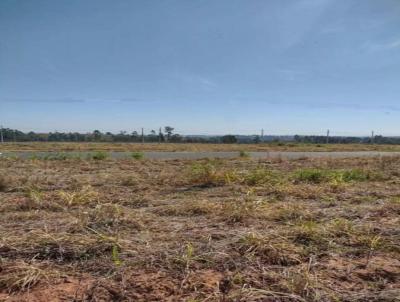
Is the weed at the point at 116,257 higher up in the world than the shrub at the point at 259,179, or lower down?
lower down

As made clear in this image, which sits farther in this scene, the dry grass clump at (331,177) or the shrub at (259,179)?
the dry grass clump at (331,177)

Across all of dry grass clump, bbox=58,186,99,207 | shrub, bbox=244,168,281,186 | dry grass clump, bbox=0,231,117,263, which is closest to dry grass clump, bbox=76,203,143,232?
dry grass clump, bbox=0,231,117,263

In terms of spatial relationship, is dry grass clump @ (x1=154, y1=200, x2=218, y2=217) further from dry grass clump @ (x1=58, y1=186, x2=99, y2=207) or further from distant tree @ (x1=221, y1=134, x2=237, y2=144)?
distant tree @ (x1=221, y1=134, x2=237, y2=144)

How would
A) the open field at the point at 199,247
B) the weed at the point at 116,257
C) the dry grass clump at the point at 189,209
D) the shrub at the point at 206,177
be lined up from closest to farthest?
the open field at the point at 199,247
the weed at the point at 116,257
the dry grass clump at the point at 189,209
the shrub at the point at 206,177

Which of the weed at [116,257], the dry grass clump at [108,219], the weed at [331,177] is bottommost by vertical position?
the weed at [116,257]

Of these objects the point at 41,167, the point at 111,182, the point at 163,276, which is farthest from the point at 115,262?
the point at 41,167

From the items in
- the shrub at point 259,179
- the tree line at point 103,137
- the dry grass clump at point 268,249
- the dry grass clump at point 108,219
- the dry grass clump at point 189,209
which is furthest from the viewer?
the tree line at point 103,137

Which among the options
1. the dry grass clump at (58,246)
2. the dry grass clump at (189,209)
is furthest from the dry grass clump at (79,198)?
the dry grass clump at (58,246)

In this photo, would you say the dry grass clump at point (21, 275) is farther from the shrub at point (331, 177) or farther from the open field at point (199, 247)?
the shrub at point (331, 177)

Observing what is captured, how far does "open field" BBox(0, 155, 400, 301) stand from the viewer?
2852 mm

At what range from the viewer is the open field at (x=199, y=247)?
285 cm

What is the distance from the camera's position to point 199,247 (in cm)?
361

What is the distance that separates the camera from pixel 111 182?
7.88 meters

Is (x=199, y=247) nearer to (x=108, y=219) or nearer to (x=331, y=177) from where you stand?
(x=108, y=219)
